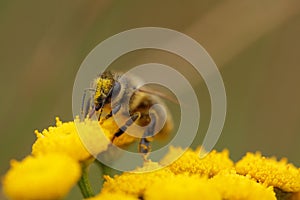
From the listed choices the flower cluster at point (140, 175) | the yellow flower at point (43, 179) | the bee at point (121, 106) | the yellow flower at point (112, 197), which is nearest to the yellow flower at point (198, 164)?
the flower cluster at point (140, 175)

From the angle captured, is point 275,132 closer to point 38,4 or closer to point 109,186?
point 38,4

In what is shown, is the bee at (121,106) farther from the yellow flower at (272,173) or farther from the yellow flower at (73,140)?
the yellow flower at (272,173)

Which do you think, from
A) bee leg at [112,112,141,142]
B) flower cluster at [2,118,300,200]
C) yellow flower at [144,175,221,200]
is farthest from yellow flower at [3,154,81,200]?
bee leg at [112,112,141,142]

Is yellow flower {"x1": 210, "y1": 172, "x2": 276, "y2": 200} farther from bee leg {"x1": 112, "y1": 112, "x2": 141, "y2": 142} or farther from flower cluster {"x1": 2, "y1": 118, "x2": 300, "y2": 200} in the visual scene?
bee leg {"x1": 112, "y1": 112, "x2": 141, "y2": 142}

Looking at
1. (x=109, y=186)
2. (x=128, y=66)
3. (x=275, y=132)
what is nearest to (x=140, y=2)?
(x=128, y=66)

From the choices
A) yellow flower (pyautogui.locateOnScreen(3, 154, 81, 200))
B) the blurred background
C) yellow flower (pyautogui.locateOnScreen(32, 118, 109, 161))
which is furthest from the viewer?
the blurred background

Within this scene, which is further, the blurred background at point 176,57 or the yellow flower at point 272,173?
the blurred background at point 176,57

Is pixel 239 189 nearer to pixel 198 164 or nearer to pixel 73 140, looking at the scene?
pixel 198 164
